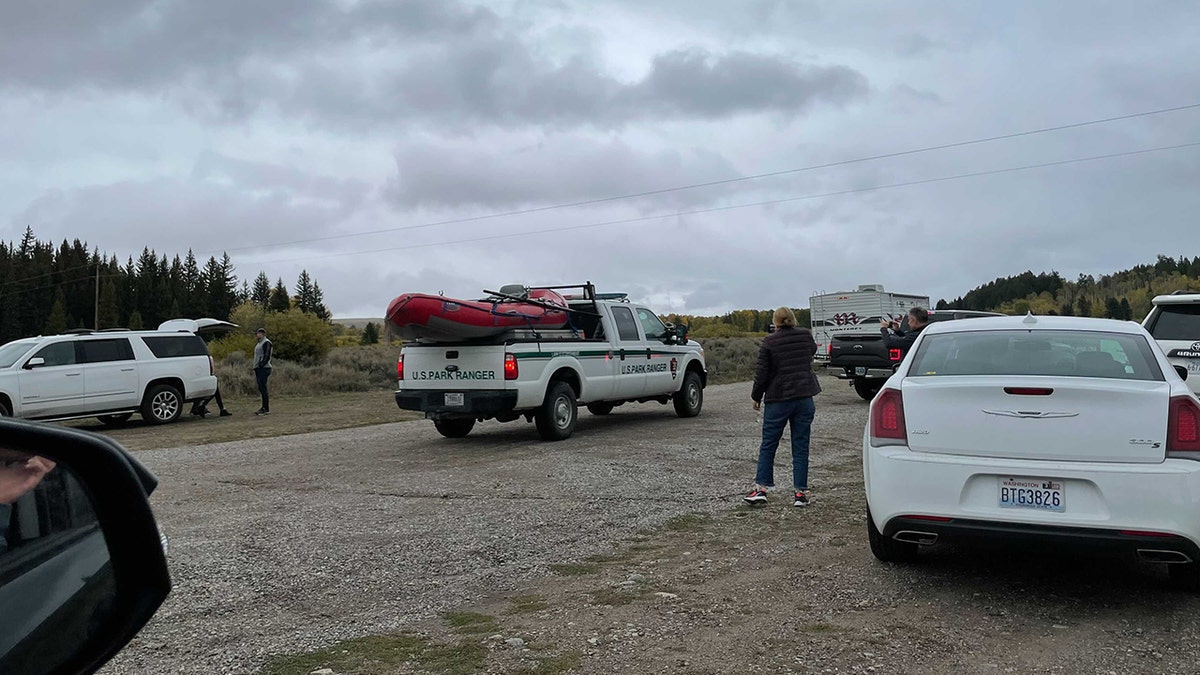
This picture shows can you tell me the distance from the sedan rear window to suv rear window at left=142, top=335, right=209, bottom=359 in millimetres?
16881

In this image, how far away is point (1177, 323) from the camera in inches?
420

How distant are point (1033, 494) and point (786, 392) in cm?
343

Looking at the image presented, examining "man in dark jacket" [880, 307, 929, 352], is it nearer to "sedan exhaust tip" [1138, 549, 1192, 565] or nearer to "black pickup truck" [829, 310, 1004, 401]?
"black pickup truck" [829, 310, 1004, 401]

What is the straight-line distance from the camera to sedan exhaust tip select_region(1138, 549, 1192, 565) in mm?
4945

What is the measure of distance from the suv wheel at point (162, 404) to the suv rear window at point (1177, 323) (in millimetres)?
17366

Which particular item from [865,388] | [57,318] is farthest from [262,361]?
[57,318]

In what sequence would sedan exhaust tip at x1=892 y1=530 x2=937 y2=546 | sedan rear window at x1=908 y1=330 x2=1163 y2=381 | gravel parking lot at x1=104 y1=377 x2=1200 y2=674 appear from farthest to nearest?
sedan rear window at x1=908 y1=330 x2=1163 y2=381
sedan exhaust tip at x1=892 y1=530 x2=937 y2=546
gravel parking lot at x1=104 y1=377 x2=1200 y2=674

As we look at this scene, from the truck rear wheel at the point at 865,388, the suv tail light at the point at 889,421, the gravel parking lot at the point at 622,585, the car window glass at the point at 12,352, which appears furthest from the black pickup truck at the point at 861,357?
the car window glass at the point at 12,352

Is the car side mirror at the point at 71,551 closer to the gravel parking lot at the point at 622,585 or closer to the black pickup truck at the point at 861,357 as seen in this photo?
the gravel parking lot at the point at 622,585

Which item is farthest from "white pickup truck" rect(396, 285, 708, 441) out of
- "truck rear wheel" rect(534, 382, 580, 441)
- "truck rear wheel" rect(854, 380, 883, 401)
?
"truck rear wheel" rect(854, 380, 883, 401)

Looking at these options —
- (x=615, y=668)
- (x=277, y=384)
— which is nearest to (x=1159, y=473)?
(x=615, y=668)

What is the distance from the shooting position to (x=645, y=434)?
14.2 m

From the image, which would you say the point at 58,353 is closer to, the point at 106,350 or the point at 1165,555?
the point at 106,350

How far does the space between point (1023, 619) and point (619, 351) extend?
10190 mm
